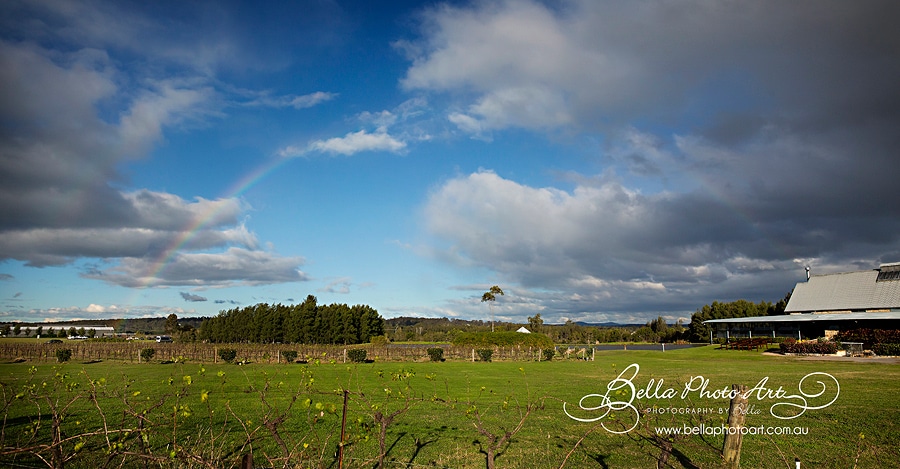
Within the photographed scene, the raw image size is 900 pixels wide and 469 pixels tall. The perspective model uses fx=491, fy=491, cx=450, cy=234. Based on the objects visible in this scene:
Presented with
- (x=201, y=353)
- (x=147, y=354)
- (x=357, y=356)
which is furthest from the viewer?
(x=201, y=353)

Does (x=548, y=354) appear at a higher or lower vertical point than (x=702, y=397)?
lower

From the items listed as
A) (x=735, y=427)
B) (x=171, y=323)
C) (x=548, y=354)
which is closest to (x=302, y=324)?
(x=171, y=323)

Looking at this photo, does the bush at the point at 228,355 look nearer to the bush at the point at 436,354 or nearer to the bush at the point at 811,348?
the bush at the point at 436,354

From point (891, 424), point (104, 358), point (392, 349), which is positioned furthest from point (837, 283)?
point (104, 358)

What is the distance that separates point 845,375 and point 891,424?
12.8 m

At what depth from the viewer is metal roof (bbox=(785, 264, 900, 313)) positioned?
43.2 m

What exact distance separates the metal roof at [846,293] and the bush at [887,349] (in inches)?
494

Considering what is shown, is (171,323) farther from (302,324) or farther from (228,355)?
(228,355)

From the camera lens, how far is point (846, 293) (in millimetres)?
47062

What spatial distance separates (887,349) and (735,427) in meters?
37.3

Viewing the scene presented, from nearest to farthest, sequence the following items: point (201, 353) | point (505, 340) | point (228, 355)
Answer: point (228, 355) < point (201, 353) < point (505, 340)

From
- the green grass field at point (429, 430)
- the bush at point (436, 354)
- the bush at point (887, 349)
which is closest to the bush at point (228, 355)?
the bush at point (436, 354)

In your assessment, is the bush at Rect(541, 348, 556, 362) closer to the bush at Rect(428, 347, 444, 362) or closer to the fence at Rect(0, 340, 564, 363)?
the fence at Rect(0, 340, 564, 363)

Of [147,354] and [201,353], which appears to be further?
[201,353]
